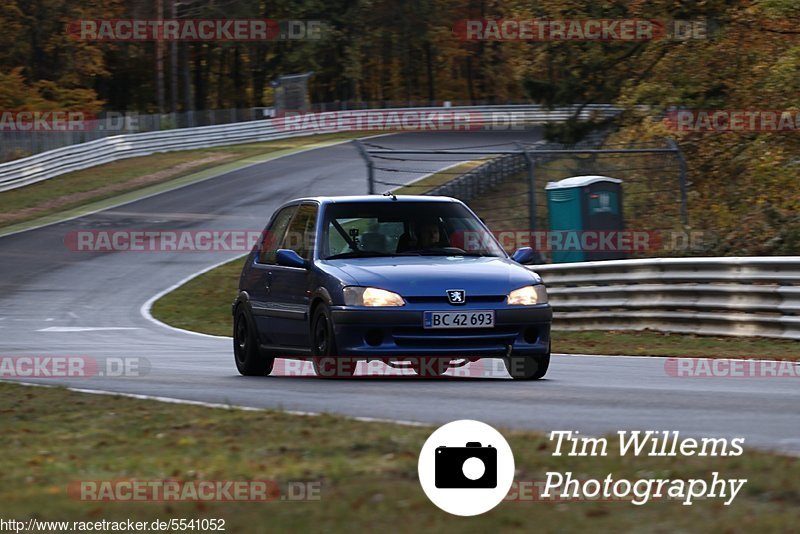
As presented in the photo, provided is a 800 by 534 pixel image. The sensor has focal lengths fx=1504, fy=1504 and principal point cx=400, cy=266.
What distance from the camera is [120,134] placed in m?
54.3

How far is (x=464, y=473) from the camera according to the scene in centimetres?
573

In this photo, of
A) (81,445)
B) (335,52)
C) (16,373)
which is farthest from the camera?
(335,52)

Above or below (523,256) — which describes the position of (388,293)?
below

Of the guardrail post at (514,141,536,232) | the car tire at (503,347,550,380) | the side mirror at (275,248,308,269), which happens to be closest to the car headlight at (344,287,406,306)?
the side mirror at (275,248,308,269)

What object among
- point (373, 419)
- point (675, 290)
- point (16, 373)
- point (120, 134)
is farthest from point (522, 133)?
point (373, 419)

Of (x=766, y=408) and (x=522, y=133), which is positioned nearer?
(x=766, y=408)

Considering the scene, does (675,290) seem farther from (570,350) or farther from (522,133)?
(522,133)

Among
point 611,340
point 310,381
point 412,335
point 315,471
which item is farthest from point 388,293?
point 611,340

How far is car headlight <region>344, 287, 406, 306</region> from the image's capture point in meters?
11.4

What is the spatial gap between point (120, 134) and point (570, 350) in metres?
40.2

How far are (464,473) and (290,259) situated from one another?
21.8ft

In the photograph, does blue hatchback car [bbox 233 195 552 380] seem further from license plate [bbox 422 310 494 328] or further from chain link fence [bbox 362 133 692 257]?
chain link fence [bbox 362 133 692 257]

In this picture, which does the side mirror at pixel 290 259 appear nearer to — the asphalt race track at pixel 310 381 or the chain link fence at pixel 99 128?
the asphalt race track at pixel 310 381

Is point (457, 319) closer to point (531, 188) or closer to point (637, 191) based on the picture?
point (531, 188)
